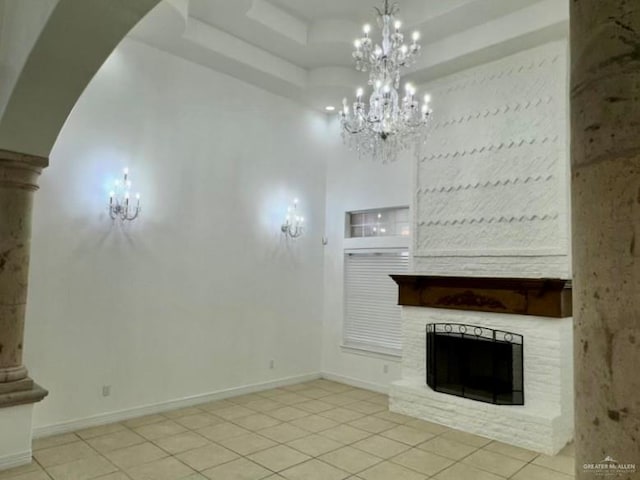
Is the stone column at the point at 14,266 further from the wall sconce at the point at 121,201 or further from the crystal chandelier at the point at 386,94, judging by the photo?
the crystal chandelier at the point at 386,94

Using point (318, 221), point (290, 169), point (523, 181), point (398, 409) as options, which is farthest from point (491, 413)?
point (290, 169)

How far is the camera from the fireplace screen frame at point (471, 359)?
4750 mm

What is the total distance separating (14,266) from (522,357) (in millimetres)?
5037

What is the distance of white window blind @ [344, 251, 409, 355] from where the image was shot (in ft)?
21.0

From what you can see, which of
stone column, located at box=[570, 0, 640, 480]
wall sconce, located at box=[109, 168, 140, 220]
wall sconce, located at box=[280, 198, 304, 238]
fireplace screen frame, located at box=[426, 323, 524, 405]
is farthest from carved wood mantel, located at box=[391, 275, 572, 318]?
stone column, located at box=[570, 0, 640, 480]

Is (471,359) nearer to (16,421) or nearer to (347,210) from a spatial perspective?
(347,210)

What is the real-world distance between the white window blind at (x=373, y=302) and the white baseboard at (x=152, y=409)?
1.16 meters

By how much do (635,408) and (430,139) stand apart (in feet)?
18.0

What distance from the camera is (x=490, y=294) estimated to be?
5.00m

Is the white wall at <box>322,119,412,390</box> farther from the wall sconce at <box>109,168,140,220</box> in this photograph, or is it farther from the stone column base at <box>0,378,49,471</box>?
the stone column base at <box>0,378,49,471</box>

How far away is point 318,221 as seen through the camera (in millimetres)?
7230

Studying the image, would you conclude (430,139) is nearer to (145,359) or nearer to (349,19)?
(349,19)

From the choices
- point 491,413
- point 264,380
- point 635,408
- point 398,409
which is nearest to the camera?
point 635,408

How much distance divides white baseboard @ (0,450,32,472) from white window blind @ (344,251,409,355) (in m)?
4.26
